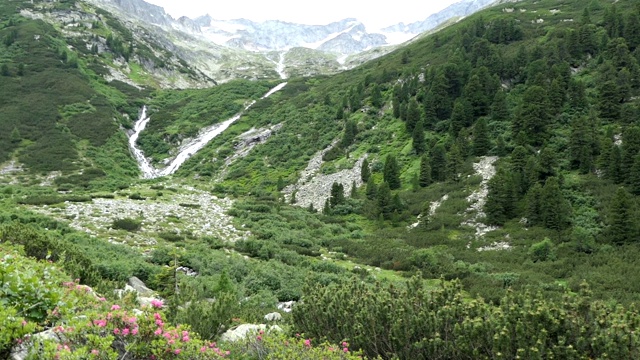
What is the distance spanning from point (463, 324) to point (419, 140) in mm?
32713

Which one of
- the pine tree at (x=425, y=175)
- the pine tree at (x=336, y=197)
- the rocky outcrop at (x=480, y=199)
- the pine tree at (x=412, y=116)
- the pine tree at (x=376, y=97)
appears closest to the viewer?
the rocky outcrop at (x=480, y=199)

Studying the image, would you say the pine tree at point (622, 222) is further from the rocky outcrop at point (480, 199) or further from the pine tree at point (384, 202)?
the pine tree at point (384, 202)

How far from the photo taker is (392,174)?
33.7 meters

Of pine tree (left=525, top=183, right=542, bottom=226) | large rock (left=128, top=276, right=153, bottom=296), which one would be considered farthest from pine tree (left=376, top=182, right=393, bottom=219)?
large rock (left=128, top=276, right=153, bottom=296)

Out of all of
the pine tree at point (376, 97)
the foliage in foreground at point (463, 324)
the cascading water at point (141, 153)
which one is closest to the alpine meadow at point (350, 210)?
the foliage in foreground at point (463, 324)

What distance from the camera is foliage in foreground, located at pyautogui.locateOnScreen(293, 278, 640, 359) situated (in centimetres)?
517

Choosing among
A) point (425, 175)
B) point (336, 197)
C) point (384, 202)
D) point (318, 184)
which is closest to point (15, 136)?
point (318, 184)

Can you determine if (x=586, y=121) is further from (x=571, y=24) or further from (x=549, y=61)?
(x=571, y=24)

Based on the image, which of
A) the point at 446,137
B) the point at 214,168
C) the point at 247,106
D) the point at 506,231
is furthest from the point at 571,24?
the point at 247,106

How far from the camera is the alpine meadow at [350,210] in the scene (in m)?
5.58

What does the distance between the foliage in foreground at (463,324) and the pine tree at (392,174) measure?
26.1m

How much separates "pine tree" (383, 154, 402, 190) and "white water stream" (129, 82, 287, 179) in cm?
3165

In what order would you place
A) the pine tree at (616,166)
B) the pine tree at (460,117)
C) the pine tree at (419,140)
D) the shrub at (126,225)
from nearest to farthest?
the shrub at (126,225)
the pine tree at (616,166)
the pine tree at (460,117)
the pine tree at (419,140)

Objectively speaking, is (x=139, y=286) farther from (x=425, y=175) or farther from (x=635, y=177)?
(x=425, y=175)
